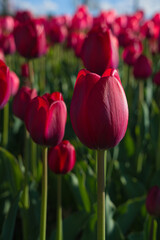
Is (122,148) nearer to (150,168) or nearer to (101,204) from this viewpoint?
(150,168)

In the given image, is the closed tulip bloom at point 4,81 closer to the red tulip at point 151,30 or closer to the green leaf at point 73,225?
the green leaf at point 73,225

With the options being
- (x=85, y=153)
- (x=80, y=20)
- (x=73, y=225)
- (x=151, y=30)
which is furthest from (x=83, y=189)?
(x=80, y=20)

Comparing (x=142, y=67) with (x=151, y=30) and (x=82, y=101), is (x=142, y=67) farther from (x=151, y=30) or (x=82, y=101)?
(x=82, y=101)

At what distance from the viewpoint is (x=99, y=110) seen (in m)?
0.64

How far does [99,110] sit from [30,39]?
3.81 feet

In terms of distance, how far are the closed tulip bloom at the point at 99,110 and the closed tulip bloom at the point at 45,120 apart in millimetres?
176

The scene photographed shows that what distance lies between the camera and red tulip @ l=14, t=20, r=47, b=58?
67.0 inches

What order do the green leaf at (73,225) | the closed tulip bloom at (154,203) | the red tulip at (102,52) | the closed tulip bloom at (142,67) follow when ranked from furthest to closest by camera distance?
1. the closed tulip bloom at (142,67)
2. the green leaf at (73,225)
3. the red tulip at (102,52)
4. the closed tulip bloom at (154,203)

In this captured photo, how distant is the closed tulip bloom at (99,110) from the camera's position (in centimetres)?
64

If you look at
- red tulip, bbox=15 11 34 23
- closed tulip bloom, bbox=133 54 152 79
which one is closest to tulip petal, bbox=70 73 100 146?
closed tulip bloom, bbox=133 54 152 79

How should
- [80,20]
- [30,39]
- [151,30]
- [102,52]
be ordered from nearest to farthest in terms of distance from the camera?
1. [102,52]
2. [30,39]
3. [151,30]
4. [80,20]

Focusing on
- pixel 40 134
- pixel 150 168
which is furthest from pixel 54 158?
pixel 150 168

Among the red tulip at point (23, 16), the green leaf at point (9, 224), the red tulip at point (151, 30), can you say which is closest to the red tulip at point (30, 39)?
the green leaf at point (9, 224)

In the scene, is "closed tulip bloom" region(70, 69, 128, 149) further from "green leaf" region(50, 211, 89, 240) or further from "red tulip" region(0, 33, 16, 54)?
"red tulip" region(0, 33, 16, 54)
